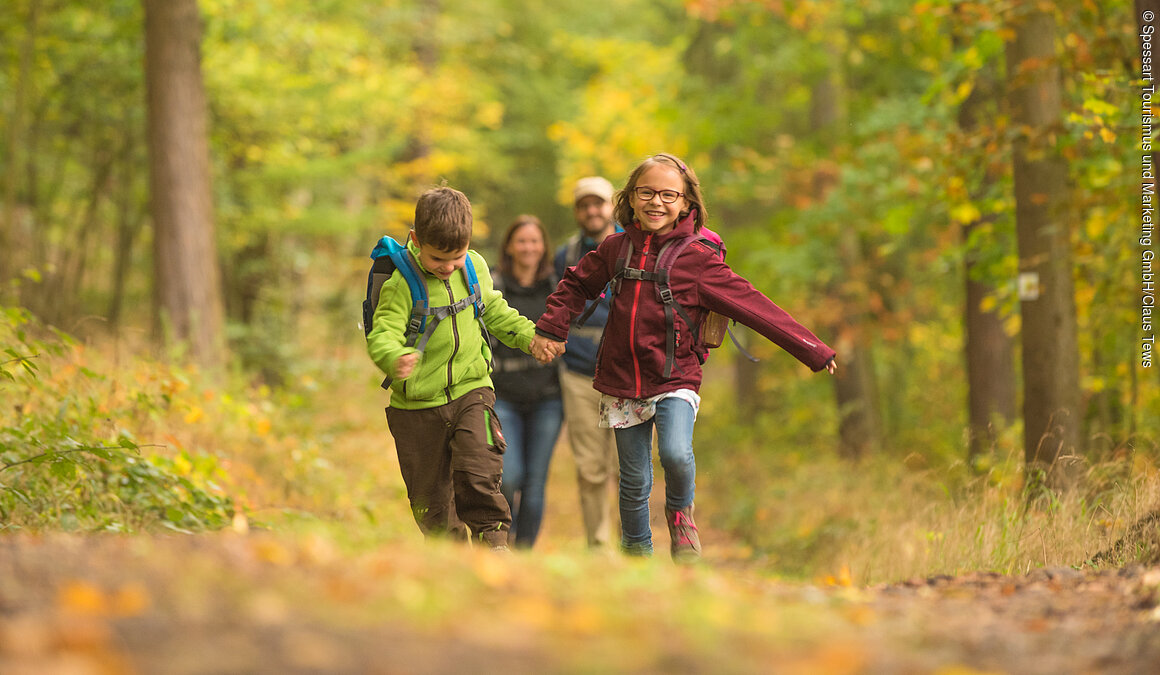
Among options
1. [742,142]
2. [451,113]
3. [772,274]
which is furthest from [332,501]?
[451,113]

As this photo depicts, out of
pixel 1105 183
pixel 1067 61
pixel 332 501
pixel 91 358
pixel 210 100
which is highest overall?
pixel 210 100

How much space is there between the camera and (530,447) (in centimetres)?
709

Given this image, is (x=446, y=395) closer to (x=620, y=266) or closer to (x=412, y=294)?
(x=412, y=294)

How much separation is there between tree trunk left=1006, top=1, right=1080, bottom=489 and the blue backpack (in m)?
4.33

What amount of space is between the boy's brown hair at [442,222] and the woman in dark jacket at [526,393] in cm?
180

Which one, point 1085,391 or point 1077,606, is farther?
point 1085,391

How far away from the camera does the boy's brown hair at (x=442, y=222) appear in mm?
5148

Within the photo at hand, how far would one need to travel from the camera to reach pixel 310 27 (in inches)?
537

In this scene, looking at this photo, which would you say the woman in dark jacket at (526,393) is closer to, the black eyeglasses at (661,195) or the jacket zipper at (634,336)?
the jacket zipper at (634,336)

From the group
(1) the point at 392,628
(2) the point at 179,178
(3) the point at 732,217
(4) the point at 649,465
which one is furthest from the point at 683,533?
(3) the point at 732,217

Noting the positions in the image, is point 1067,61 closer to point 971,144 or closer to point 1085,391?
point 971,144

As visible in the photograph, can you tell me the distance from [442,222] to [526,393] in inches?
82.0

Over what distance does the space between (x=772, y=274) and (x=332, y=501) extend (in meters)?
7.65

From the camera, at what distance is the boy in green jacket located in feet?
17.1
